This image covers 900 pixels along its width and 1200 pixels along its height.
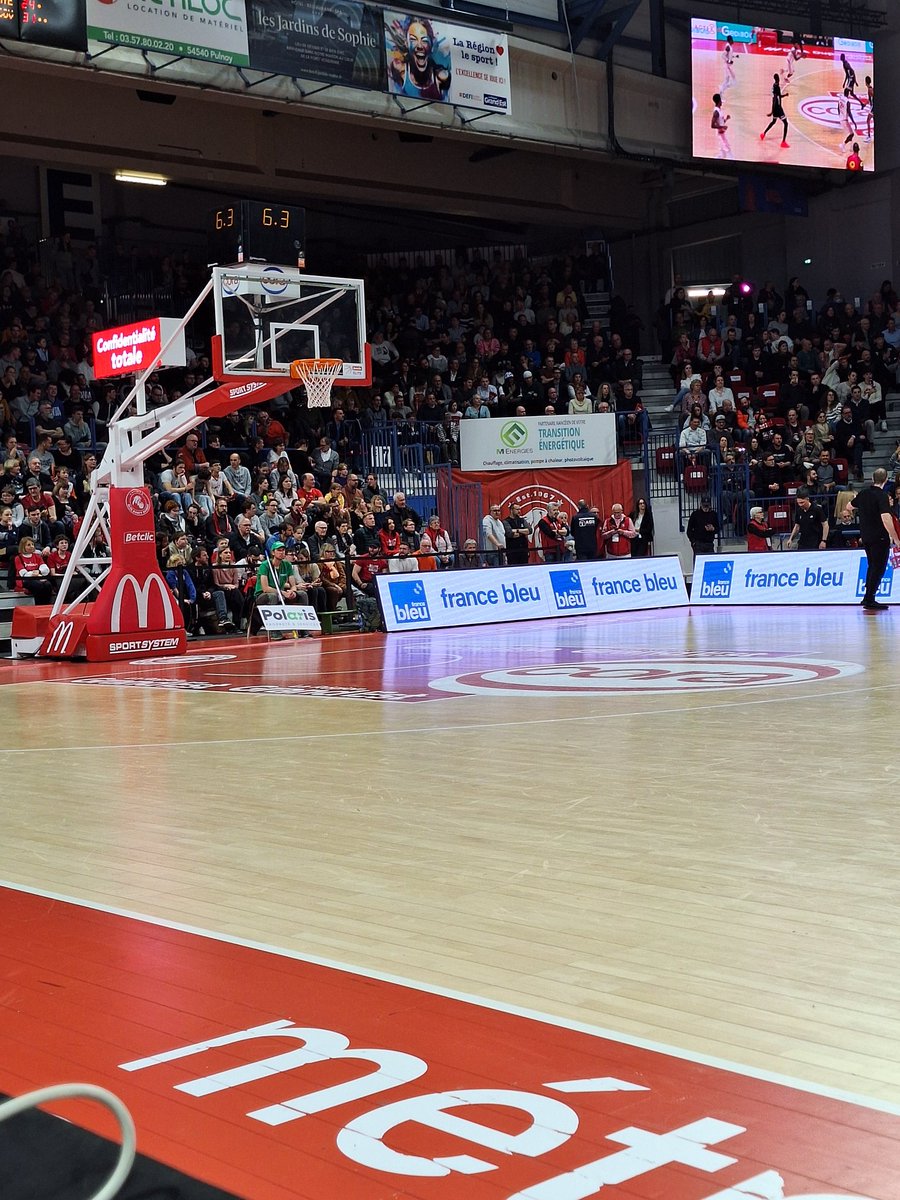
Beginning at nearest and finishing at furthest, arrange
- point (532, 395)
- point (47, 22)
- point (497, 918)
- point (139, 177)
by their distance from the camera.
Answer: point (497, 918)
point (47, 22)
point (532, 395)
point (139, 177)

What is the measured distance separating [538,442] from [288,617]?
9568 millimetres

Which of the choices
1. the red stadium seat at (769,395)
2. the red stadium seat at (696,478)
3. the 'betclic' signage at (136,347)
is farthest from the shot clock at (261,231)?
the red stadium seat at (769,395)

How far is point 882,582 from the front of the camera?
73.6ft

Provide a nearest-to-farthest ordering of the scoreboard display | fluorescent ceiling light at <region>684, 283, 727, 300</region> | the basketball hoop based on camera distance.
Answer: the basketball hoop, the scoreboard display, fluorescent ceiling light at <region>684, 283, 727, 300</region>

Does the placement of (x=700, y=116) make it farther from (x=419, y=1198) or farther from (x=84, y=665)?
(x=419, y=1198)

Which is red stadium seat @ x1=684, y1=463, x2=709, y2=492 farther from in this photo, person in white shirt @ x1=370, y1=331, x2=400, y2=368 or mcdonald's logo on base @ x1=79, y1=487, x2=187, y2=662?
mcdonald's logo on base @ x1=79, y1=487, x2=187, y2=662

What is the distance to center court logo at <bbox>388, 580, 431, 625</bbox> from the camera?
2161 centimetres

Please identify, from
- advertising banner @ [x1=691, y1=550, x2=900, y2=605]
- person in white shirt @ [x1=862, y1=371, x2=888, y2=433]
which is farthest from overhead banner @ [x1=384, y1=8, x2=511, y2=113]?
advertising banner @ [x1=691, y1=550, x2=900, y2=605]

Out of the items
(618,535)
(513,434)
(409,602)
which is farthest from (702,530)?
(409,602)

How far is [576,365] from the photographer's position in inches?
1259

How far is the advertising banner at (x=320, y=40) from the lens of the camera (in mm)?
24719

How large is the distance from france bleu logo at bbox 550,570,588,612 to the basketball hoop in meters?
6.78

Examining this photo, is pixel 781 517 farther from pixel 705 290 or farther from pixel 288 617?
pixel 705 290

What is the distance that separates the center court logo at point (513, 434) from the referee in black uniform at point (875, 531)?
8869mm
